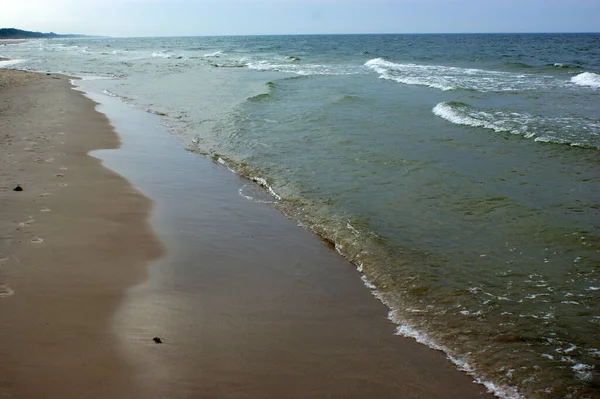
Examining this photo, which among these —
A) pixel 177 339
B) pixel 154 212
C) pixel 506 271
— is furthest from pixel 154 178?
pixel 506 271

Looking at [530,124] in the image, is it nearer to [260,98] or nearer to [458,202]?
[458,202]

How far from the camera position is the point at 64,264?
5234 mm

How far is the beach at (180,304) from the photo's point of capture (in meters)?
3.56

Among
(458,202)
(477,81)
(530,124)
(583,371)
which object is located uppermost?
(477,81)

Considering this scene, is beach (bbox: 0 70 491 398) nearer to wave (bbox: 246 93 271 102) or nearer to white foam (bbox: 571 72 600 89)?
wave (bbox: 246 93 271 102)

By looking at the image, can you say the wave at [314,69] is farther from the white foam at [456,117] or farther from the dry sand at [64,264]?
the dry sand at [64,264]

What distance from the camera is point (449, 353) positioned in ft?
13.1

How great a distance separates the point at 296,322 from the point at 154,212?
11.7ft

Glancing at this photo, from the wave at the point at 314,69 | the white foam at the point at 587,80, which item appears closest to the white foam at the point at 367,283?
the white foam at the point at 587,80

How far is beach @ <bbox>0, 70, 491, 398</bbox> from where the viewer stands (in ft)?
11.7

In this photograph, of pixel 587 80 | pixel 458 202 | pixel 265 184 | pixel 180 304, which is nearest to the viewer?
pixel 180 304

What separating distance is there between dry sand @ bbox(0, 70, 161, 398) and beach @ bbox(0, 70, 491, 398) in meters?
0.02

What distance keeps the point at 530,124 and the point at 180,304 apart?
38.4 ft

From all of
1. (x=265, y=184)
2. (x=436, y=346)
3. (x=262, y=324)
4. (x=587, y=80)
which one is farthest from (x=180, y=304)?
(x=587, y=80)
